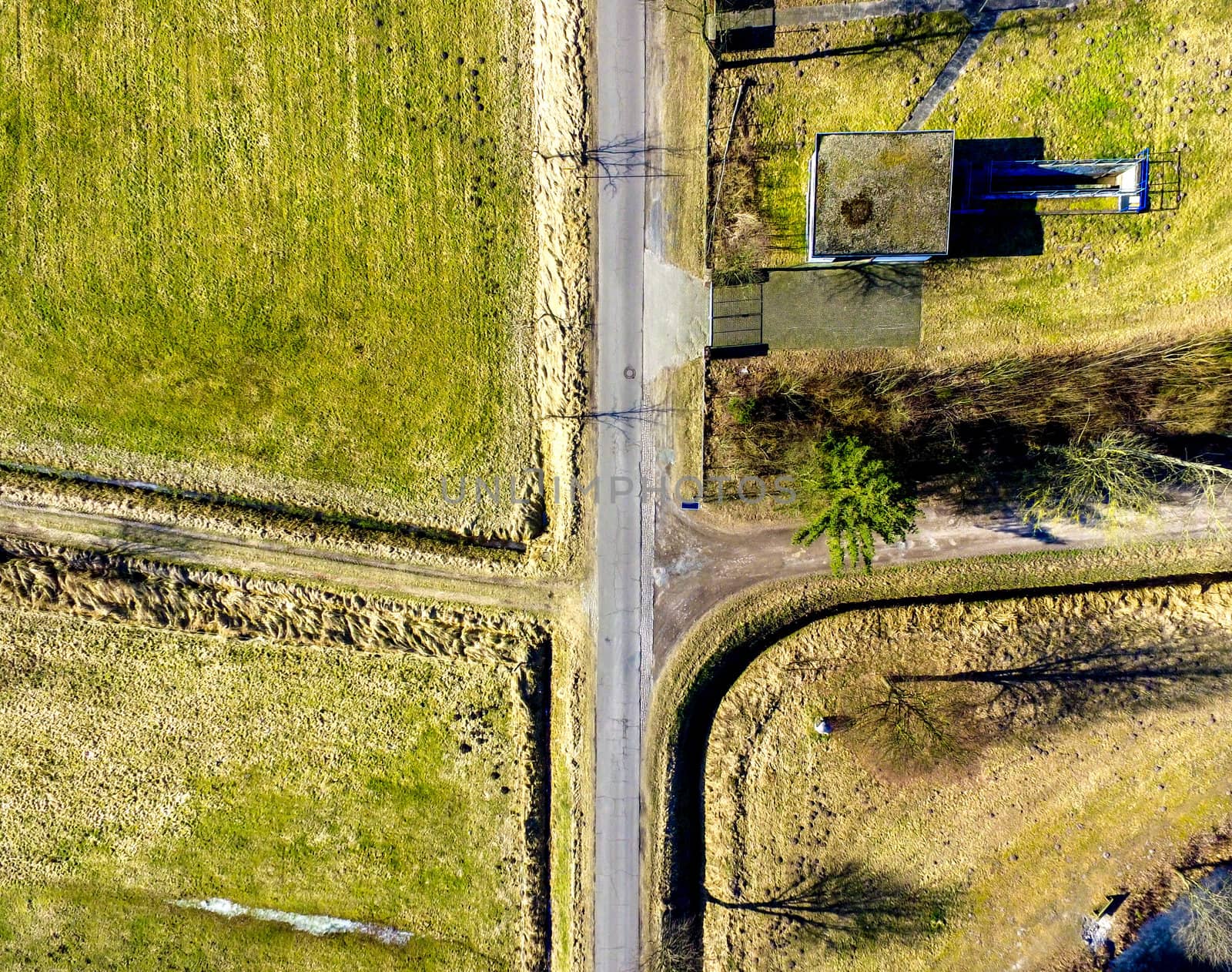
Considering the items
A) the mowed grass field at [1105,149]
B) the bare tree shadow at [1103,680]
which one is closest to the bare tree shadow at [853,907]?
the bare tree shadow at [1103,680]

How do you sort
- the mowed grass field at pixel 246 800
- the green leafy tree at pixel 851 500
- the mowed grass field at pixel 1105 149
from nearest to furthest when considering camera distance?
the green leafy tree at pixel 851 500 < the mowed grass field at pixel 1105 149 < the mowed grass field at pixel 246 800

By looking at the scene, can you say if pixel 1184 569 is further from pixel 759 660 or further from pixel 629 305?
pixel 629 305

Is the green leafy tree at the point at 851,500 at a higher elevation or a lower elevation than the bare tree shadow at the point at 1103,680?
higher

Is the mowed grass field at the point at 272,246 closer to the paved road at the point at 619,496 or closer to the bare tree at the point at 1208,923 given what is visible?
the paved road at the point at 619,496

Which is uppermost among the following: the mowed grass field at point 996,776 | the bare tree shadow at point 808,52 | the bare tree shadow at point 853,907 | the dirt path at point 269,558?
the bare tree shadow at point 808,52

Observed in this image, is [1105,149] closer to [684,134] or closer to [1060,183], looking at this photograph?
[1060,183]

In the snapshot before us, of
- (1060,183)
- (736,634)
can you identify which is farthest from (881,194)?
(736,634)

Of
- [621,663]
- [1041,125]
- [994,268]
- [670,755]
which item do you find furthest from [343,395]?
[1041,125]
